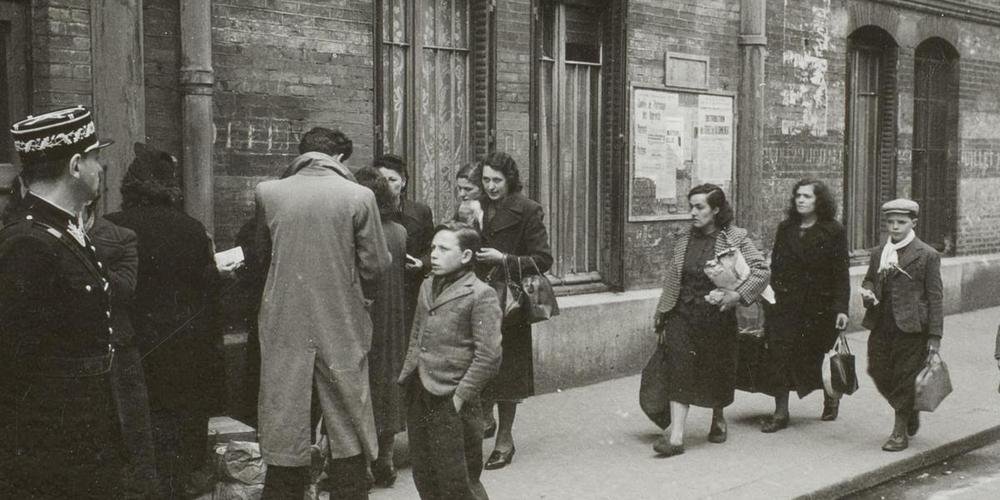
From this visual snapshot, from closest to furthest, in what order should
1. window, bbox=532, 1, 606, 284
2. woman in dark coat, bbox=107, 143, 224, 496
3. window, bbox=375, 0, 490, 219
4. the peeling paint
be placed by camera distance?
1. woman in dark coat, bbox=107, 143, 224, 496
2. window, bbox=375, 0, 490, 219
3. window, bbox=532, 1, 606, 284
4. the peeling paint

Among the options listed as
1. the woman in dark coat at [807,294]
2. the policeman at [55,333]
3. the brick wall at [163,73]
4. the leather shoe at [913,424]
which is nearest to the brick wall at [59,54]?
the brick wall at [163,73]

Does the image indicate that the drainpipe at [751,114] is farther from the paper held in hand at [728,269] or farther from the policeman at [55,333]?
the policeman at [55,333]

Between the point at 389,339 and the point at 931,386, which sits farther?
the point at 931,386

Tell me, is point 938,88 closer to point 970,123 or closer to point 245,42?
point 970,123

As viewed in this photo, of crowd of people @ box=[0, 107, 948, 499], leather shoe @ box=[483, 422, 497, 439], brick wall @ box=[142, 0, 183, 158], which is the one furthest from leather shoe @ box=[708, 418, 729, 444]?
brick wall @ box=[142, 0, 183, 158]

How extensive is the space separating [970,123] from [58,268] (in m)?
13.5

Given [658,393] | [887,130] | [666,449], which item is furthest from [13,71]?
[887,130]

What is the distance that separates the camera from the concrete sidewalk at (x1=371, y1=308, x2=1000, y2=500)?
6.06 metres

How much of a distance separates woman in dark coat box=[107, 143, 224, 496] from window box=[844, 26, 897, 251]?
30.5 feet

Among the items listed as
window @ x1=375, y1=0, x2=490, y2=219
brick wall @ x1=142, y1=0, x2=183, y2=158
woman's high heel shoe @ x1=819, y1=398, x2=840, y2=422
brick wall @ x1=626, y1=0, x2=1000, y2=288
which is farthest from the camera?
brick wall @ x1=626, y1=0, x2=1000, y2=288

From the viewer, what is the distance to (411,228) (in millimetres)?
6527

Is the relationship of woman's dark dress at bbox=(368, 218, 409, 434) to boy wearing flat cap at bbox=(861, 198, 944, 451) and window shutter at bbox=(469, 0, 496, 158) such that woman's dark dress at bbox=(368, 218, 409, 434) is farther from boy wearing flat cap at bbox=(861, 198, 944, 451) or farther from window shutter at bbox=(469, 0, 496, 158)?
boy wearing flat cap at bbox=(861, 198, 944, 451)

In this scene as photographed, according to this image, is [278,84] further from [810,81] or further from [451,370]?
[810,81]

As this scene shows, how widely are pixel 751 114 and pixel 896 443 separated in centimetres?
463
